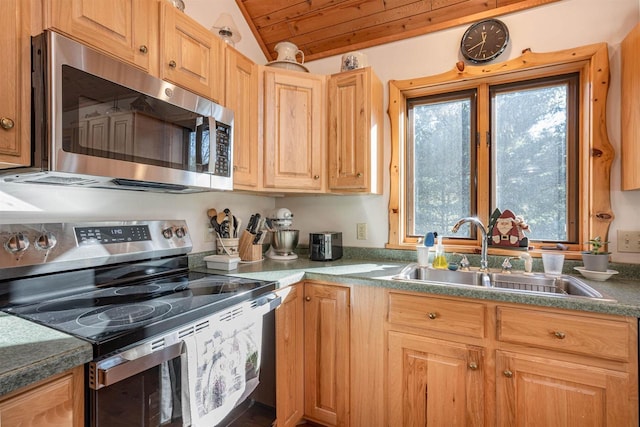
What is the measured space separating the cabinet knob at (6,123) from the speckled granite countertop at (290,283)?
0.55m

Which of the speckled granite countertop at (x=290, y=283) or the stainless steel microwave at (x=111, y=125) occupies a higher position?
the stainless steel microwave at (x=111, y=125)

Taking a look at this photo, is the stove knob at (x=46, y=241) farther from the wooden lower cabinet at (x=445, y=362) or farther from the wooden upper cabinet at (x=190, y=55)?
the wooden lower cabinet at (x=445, y=362)

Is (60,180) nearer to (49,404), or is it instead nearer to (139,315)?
(139,315)

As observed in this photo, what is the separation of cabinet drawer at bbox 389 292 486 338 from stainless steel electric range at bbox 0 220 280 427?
562mm

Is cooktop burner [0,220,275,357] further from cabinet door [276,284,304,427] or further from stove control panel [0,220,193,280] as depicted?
cabinet door [276,284,304,427]

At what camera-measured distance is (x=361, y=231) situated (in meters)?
2.27

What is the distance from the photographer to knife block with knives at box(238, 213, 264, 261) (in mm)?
2047

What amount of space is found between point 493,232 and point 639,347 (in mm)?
803

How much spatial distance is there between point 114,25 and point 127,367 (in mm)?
1137

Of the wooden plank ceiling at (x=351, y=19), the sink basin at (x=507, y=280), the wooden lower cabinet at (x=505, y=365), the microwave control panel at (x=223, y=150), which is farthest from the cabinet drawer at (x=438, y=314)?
the wooden plank ceiling at (x=351, y=19)

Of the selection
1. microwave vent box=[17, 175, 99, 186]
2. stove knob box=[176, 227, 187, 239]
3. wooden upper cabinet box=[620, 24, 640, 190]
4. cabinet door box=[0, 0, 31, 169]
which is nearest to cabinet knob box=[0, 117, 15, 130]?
cabinet door box=[0, 0, 31, 169]

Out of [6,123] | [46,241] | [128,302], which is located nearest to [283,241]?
[128,302]

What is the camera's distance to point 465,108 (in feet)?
6.83

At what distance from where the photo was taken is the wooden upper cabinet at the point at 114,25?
1037mm
